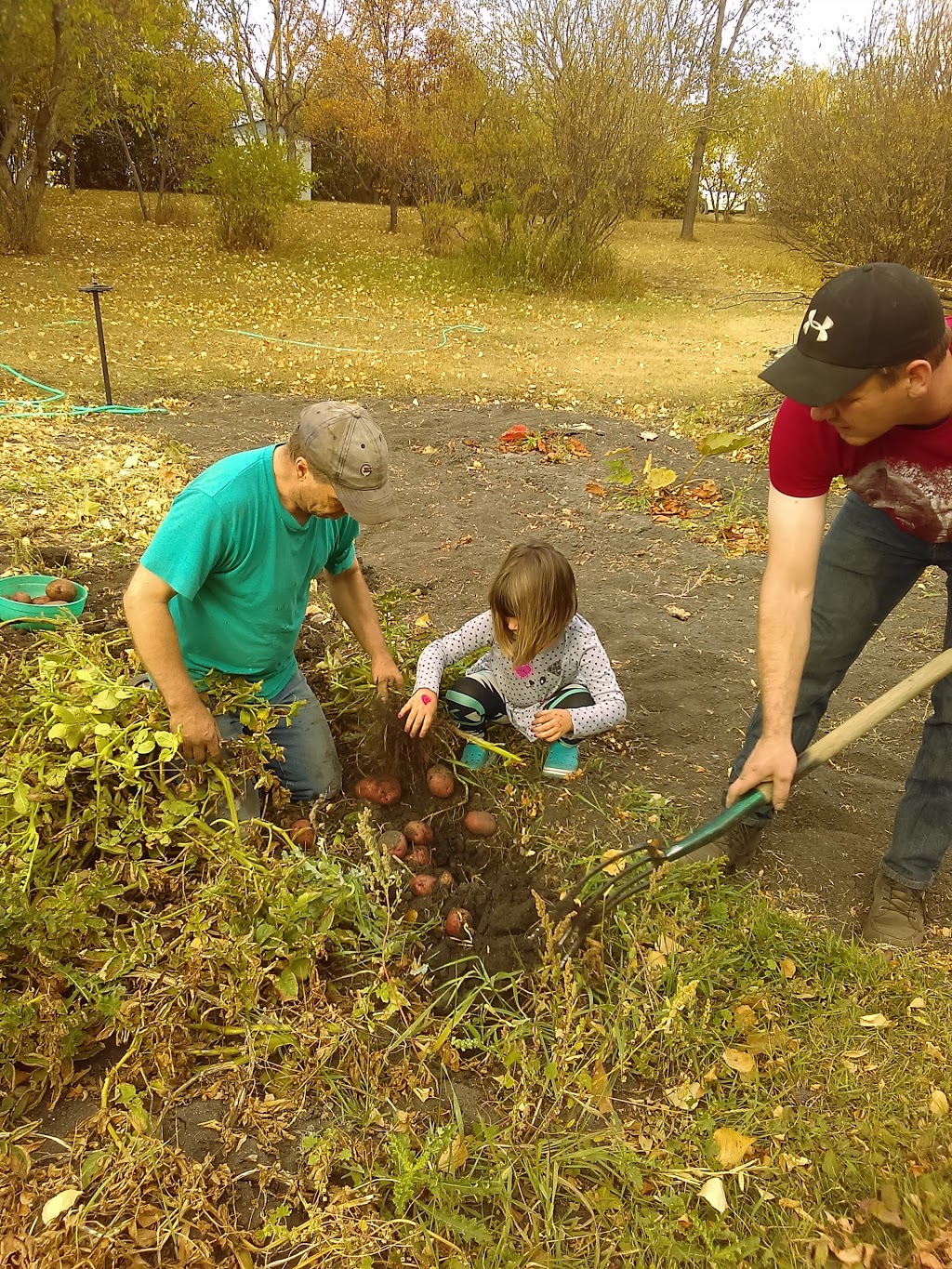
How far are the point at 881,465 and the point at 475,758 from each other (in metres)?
1.47

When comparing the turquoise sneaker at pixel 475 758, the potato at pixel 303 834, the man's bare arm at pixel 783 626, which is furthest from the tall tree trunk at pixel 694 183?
the potato at pixel 303 834

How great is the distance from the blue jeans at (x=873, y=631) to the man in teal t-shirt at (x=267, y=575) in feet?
3.88

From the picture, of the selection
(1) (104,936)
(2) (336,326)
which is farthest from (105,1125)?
(2) (336,326)

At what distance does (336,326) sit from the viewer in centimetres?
1015

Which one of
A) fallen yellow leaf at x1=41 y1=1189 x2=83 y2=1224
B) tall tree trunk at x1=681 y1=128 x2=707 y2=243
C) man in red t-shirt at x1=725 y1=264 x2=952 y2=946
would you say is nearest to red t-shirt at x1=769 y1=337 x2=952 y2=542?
man in red t-shirt at x1=725 y1=264 x2=952 y2=946

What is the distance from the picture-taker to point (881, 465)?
1.92 m

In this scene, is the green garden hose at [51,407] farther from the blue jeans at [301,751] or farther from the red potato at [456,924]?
the red potato at [456,924]

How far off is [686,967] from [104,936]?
143 cm

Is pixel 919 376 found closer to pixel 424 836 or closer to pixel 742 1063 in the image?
pixel 742 1063

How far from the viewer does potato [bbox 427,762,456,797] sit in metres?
2.56

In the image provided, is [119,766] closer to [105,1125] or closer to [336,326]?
[105,1125]

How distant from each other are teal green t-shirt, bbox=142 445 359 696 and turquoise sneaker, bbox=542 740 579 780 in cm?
89

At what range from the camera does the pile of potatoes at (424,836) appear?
7.30 ft

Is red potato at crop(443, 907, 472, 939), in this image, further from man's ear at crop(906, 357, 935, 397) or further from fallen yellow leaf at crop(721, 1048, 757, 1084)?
man's ear at crop(906, 357, 935, 397)
